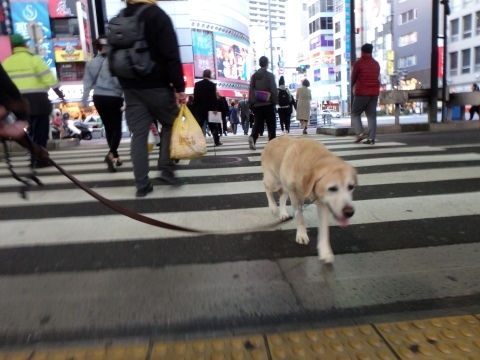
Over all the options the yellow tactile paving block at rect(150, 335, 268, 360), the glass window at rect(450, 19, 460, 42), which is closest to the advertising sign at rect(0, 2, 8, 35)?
the yellow tactile paving block at rect(150, 335, 268, 360)

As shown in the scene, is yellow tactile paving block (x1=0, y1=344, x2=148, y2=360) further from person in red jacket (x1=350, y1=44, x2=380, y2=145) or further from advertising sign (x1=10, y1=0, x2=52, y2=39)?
advertising sign (x1=10, y1=0, x2=52, y2=39)

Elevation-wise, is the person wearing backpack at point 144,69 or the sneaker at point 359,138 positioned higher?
the person wearing backpack at point 144,69

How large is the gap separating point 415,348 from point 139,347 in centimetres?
127

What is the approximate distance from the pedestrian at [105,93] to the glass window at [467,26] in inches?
2047

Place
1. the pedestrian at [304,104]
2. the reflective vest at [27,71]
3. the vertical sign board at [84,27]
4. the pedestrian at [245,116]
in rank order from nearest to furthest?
the reflective vest at [27,71] → the pedestrian at [304,104] → the pedestrian at [245,116] → the vertical sign board at [84,27]

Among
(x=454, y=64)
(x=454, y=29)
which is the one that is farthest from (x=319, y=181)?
(x=454, y=29)

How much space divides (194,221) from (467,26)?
54761 millimetres

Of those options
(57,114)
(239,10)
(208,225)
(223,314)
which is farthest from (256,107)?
(239,10)

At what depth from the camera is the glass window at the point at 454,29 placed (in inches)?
1949

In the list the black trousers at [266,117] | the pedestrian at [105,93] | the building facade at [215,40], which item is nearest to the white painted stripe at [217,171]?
the pedestrian at [105,93]

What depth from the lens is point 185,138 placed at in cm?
493

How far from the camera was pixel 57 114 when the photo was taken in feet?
75.3

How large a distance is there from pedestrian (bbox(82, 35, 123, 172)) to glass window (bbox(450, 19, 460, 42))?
53.7 metres

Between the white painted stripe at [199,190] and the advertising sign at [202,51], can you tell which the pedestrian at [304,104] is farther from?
the advertising sign at [202,51]
